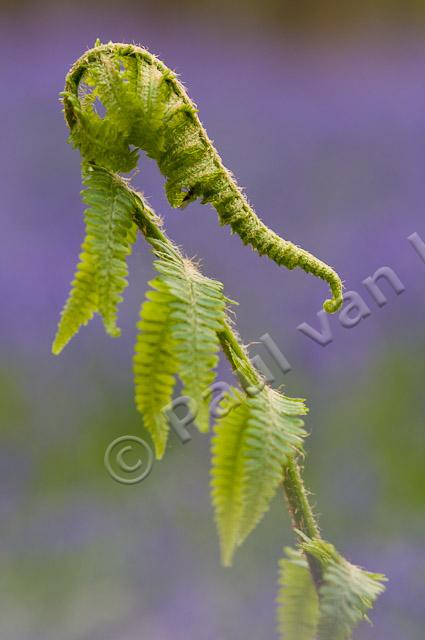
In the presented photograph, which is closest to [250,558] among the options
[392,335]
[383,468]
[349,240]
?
[383,468]

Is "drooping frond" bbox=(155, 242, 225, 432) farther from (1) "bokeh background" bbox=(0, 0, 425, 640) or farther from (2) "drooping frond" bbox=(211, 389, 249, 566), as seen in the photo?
(1) "bokeh background" bbox=(0, 0, 425, 640)

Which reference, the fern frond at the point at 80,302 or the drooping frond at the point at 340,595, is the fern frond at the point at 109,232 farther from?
the drooping frond at the point at 340,595

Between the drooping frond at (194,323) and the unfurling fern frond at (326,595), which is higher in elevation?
the drooping frond at (194,323)

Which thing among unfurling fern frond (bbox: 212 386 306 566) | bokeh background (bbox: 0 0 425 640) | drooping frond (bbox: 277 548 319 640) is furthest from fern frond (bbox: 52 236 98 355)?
bokeh background (bbox: 0 0 425 640)

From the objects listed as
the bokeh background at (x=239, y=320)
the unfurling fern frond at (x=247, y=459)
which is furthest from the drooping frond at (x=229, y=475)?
the bokeh background at (x=239, y=320)

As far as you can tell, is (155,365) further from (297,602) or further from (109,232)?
(297,602)

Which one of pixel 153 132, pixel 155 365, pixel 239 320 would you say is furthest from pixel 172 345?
pixel 239 320
